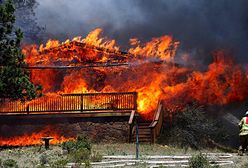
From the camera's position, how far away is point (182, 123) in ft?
75.8

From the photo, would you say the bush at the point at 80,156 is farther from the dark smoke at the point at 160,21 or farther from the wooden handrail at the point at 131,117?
the dark smoke at the point at 160,21

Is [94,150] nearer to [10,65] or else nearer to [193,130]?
[10,65]

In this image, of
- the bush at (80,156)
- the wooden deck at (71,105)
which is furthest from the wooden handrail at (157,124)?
the bush at (80,156)

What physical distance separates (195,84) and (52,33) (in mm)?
12215

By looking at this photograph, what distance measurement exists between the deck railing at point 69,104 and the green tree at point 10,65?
199 inches

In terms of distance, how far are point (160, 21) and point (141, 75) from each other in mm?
4973

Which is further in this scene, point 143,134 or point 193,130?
point 193,130

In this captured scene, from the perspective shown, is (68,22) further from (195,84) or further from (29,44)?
(195,84)

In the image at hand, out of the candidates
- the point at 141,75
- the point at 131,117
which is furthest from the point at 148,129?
the point at 141,75

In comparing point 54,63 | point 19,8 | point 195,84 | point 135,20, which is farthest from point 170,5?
point 19,8

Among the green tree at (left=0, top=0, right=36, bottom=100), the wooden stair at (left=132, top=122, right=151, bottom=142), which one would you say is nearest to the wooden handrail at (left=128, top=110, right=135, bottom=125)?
the wooden stair at (left=132, top=122, right=151, bottom=142)

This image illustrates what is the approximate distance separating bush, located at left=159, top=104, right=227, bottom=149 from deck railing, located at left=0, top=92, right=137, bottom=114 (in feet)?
9.12

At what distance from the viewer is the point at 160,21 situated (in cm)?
2931

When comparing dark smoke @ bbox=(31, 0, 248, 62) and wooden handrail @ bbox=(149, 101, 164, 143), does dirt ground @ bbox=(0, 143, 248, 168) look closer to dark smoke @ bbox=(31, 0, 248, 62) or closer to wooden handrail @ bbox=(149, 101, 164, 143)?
wooden handrail @ bbox=(149, 101, 164, 143)
